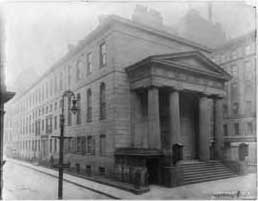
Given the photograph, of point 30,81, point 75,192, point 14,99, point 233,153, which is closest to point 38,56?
point 30,81

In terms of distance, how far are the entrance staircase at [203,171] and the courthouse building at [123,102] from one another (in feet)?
1.99

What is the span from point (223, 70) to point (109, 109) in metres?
6.61

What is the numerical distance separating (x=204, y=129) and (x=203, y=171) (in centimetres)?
259


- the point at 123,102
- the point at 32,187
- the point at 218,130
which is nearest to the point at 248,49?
the point at 123,102

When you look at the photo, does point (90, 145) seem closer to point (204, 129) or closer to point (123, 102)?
point (123, 102)

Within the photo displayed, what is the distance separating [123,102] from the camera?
12.6 meters

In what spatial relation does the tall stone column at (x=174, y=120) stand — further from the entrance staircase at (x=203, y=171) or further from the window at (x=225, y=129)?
the window at (x=225, y=129)

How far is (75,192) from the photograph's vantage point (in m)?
8.94

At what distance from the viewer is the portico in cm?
1295

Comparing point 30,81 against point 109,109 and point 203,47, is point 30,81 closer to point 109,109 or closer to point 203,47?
point 109,109

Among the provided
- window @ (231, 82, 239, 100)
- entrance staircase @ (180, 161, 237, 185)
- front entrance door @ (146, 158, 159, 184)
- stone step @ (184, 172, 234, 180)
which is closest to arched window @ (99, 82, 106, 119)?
front entrance door @ (146, 158, 159, 184)

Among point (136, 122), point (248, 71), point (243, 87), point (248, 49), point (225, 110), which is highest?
point (248, 49)

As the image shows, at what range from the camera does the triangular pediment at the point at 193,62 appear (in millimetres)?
13594

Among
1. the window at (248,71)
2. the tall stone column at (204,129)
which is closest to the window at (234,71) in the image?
the window at (248,71)
